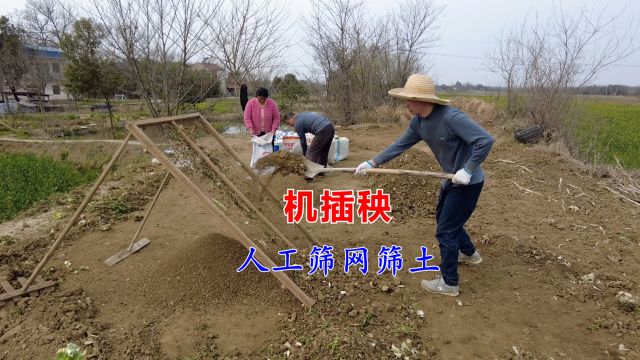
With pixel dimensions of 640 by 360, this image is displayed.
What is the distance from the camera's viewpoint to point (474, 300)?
2.96 metres

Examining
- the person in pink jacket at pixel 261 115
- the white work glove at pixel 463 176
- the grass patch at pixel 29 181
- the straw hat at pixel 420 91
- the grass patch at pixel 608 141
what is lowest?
the grass patch at pixel 29 181

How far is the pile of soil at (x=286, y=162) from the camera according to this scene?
383 cm

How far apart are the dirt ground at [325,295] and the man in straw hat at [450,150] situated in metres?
0.49

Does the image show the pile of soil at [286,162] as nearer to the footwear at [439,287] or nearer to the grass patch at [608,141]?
the footwear at [439,287]

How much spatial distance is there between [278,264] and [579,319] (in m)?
2.18

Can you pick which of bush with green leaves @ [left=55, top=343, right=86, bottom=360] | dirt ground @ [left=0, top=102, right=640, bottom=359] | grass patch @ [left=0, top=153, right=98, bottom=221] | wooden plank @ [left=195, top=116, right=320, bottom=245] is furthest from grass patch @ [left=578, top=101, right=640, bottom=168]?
grass patch @ [left=0, top=153, right=98, bottom=221]

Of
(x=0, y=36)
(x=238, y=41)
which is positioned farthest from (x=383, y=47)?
(x=0, y=36)

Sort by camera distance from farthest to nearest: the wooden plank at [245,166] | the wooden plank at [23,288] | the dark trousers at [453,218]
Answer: the wooden plank at [245,166]
the wooden plank at [23,288]
the dark trousers at [453,218]

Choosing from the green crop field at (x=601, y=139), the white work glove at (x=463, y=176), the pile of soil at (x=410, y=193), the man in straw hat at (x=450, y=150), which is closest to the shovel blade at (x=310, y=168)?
the man in straw hat at (x=450, y=150)

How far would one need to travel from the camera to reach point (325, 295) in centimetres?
277

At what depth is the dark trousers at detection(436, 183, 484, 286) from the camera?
2701mm

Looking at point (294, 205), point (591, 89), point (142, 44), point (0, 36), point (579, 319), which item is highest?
point (0, 36)

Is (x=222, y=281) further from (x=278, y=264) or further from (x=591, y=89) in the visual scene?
(x=591, y=89)

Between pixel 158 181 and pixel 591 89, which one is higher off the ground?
pixel 591 89
